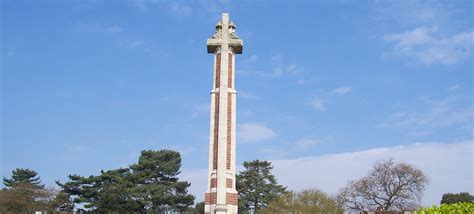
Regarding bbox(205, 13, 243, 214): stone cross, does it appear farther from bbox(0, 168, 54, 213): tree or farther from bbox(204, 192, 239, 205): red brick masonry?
bbox(0, 168, 54, 213): tree

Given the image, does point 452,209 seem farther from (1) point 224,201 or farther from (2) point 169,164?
(2) point 169,164

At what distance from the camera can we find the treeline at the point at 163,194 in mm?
43844

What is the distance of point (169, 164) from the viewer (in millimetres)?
50219

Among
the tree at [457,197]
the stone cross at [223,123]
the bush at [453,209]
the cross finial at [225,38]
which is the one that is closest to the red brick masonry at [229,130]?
the stone cross at [223,123]

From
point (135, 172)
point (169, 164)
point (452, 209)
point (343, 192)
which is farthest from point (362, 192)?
point (452, 209)

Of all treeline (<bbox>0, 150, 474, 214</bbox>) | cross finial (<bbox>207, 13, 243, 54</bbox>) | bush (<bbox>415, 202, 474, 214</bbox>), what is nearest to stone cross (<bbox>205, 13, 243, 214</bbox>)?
cross finial (<bbox>207, 13, 243, 54</bbox>)

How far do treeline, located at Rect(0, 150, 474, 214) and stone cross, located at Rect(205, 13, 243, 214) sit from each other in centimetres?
2648

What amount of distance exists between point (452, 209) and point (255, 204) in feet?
155

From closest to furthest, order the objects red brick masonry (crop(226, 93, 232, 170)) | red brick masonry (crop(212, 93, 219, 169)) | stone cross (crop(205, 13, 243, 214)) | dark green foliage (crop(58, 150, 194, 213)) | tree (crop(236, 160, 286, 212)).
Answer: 1. stone cross (crop(205, 13, 243, 214))
2. red brick masonry (crop(226, 93, 232, 170))
3. red brick masonry (crop(212, 93, 219, 169))
4. dark green foliage (crop(58, 150, 194, 213))
5. tree (crop(236, 160, 286, 212))

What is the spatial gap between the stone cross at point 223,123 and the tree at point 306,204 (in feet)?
88.3

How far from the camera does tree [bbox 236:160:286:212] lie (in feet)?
183

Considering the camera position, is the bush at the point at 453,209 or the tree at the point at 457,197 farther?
the tree at the point at 457,197

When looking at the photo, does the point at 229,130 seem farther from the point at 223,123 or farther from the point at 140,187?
the point at 140,187

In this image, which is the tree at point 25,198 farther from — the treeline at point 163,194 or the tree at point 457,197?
the tree at point 457,197
